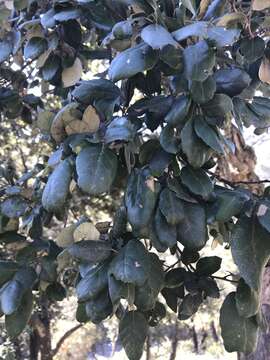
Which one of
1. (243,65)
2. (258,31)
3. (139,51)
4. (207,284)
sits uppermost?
(139,51)

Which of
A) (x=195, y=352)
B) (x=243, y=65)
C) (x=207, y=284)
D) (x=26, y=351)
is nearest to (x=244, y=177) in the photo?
(x=243, y=65)

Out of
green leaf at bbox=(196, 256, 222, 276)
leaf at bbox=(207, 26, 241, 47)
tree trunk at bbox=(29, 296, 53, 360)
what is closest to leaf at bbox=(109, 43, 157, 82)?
leaf at bbox=(207, 26, 241, 47)

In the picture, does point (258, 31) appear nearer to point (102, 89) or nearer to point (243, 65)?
point (243, 65)

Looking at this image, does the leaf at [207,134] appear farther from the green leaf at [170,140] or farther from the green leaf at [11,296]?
the green leaf at [11,296]

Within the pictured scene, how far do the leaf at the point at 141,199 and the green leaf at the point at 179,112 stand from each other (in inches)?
3.8

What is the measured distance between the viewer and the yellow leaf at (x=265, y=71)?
1053 millimetres

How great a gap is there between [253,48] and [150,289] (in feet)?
1.75

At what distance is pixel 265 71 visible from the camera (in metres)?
1.06

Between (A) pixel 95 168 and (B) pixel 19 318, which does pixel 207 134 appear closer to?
(A) pixel 95 168

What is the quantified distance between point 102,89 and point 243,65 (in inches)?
17.5

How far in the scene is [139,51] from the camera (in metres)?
0.80

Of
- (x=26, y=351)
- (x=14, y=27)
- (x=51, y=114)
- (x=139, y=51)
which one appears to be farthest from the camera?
(x=26, y=351)

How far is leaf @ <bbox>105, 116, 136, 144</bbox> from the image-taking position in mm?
755

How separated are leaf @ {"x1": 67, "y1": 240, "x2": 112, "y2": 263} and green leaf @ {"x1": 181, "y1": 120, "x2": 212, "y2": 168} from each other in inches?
8.5
